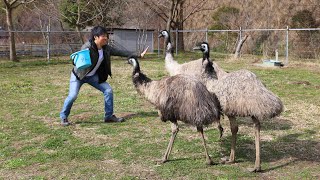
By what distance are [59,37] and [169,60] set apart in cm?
2251

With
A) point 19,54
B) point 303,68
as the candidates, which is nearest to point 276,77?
point 303,68

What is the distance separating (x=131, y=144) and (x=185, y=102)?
145 centimetres

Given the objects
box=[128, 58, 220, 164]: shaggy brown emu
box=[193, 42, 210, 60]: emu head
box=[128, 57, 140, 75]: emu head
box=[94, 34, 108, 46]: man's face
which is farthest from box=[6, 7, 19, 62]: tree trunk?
box=[128, 58, 220, 164]: shaggy brown emu

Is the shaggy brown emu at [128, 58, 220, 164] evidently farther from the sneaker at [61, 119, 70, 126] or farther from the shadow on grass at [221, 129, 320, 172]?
the sneaker at [61, 119, 70, 126]

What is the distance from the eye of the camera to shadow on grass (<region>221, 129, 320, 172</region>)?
19.4ft

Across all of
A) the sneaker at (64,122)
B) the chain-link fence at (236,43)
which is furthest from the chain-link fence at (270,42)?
the sneaker at (64,122)

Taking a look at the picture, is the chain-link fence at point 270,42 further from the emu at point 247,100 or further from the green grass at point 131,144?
the emu at point 247,100

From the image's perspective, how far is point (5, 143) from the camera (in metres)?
6.70

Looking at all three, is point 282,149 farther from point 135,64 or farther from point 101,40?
point 101,40

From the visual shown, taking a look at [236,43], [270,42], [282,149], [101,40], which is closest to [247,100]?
[282,149]

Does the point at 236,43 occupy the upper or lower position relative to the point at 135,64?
upper

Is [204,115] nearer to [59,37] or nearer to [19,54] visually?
[19,54]

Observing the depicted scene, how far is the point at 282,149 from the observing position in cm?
638

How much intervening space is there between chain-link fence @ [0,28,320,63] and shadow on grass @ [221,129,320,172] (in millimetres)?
15060
